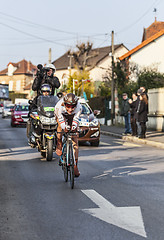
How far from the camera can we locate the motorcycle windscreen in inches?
435

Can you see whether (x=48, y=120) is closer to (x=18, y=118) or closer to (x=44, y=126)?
(x=44, y=126)

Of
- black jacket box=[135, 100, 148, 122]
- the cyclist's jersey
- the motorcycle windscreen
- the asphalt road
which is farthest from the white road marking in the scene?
black jacket box=[135, 100, 148, 122]

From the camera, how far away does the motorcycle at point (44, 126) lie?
35.7 ft

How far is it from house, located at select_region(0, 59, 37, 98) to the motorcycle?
100093mm

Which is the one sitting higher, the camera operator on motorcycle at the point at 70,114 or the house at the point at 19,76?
the house at the point at 19,76

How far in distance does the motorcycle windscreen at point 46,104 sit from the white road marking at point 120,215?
4.74 m

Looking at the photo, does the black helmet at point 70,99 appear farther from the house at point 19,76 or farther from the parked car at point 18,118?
the house at point 19,76

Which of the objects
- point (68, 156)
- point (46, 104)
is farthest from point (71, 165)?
point (46, 104)

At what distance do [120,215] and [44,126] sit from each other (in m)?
5.55

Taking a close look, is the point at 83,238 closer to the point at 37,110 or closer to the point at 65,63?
the point at 37,110

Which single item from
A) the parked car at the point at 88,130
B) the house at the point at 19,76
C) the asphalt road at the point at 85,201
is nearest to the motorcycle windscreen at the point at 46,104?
the asphalt road at the point at 85,201

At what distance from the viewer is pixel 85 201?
6531 millimetres

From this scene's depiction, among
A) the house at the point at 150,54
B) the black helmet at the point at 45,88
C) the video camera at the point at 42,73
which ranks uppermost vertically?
the house at the point at 150,54

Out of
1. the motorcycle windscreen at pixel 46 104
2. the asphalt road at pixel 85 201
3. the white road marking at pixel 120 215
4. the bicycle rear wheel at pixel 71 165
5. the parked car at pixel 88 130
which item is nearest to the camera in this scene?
the asphalt road at pixel 85 201
